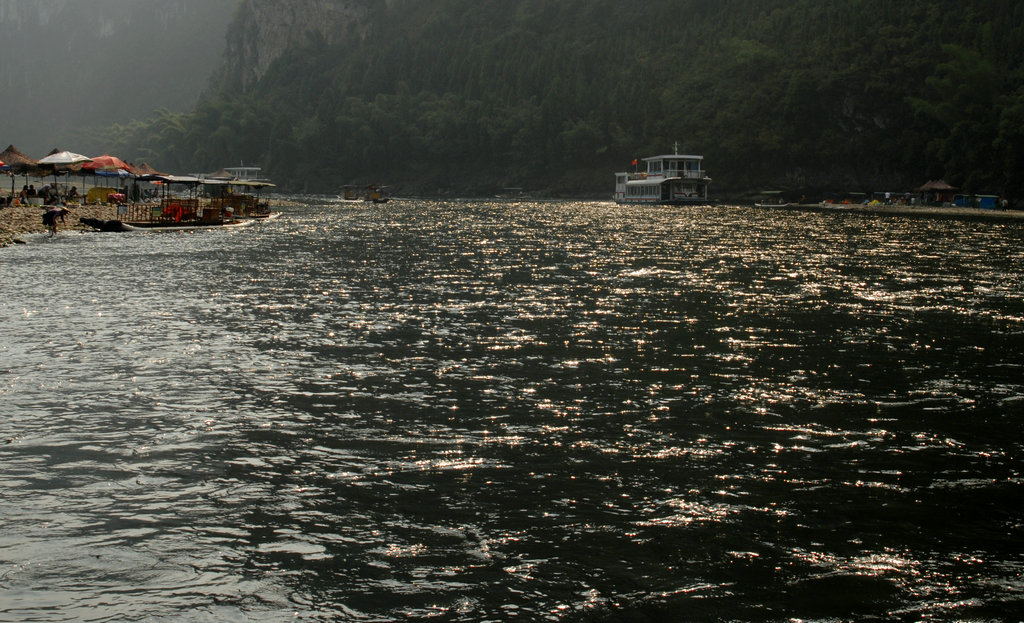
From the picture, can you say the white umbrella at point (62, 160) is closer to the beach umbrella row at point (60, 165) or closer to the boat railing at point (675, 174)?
the beach umbrella row at point (60, 165)

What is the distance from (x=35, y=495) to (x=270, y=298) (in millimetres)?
19472

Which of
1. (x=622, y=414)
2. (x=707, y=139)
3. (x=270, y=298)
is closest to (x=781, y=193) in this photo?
(x=707, y=139)

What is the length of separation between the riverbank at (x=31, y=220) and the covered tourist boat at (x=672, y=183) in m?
87.6

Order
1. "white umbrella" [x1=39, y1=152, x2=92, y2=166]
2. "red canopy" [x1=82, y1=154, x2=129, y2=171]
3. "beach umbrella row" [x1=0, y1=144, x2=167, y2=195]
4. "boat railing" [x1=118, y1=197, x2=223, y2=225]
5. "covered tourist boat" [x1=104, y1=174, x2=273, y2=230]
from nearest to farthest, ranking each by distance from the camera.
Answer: "covered tourist boat" [x1=104, y1=174, x2=273, y2=230] → "boat railing" [x1=118, y1=197, x2=223, y2=225] → "white umbrella" [x1=39, y1=152, x2=92, y2=166] → "beach umbrella row" [x1=0, y1=144, x2=167, y2=195] → "red canopy" [x1=82, y1=154, x2=129, y2=171]

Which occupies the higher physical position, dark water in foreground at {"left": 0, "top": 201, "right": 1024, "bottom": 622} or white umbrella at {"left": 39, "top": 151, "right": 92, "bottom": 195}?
white umbrella at {"left": 39, "top": 151, "right": 92, "bottom": 195}

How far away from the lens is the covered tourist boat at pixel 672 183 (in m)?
139


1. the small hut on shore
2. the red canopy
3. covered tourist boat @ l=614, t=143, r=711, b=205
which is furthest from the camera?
covered tourist boat @ l=614, t=143, r=711, b=205

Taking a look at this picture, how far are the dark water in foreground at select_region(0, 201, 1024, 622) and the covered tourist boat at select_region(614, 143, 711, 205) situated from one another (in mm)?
110420

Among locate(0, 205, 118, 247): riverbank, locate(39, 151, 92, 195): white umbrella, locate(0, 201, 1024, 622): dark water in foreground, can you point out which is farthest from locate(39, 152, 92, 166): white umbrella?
locate(0, 201, 1024, 622): dark water in foreground

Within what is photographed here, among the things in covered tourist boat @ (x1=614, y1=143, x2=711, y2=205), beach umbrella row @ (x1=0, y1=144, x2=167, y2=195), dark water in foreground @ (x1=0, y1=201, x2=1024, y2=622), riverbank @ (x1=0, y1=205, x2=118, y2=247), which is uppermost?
covered tourist boat @ (x1=614, y1=143, x2=711, y2=205)

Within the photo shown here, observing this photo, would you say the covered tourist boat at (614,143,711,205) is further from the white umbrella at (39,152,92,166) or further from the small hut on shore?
the white umbrella at (39,152,92,166)

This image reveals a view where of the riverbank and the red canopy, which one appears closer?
the riverbank

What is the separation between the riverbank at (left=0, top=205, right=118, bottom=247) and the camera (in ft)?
177

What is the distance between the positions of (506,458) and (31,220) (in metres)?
62.6
